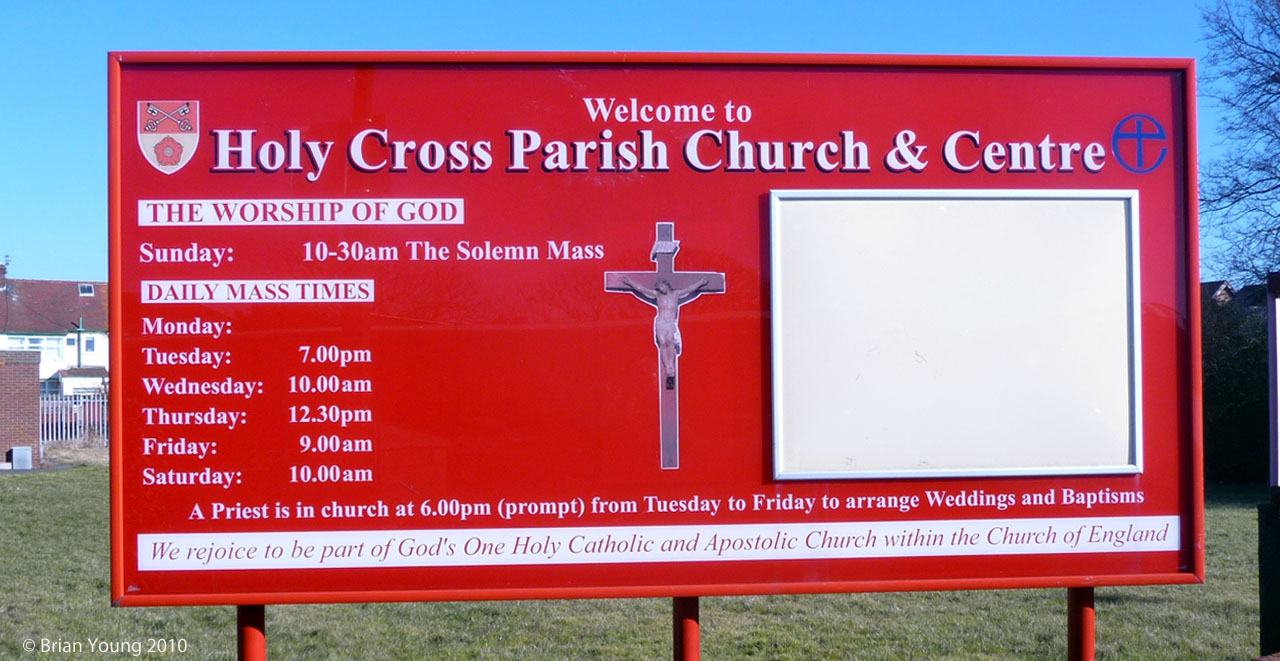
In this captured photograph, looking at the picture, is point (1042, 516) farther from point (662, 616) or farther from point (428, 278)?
point (662, 616)

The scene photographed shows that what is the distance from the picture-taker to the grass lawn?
20.6ft

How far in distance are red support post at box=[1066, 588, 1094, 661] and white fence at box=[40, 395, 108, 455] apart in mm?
27072

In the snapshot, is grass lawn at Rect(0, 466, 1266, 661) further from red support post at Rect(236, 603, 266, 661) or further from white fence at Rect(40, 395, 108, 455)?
white fence at Rect(40, 395, 108, 455)

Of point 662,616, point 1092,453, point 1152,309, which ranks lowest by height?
point 662,616

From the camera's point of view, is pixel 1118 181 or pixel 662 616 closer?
pixel 1118 181

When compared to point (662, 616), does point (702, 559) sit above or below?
above

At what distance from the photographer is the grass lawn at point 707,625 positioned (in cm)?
629

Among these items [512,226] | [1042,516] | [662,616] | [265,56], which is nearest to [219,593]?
[512,226]

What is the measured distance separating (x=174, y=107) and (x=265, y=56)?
367mm

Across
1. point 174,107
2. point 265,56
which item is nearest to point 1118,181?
point 265,56

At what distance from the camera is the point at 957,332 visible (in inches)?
150

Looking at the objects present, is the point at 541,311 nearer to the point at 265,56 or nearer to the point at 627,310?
the point at 627,310

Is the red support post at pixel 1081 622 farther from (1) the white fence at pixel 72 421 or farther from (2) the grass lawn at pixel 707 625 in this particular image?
(1) the white fence at pixel 72 421

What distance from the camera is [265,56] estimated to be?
12.1ft
